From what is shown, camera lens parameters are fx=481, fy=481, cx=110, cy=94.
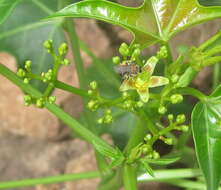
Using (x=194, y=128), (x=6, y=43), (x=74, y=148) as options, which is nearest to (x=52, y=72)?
(x=194, y=128)

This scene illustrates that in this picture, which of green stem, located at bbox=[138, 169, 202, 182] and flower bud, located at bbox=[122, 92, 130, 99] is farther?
green stem, located at bbox=[138, 169, 202, 182]

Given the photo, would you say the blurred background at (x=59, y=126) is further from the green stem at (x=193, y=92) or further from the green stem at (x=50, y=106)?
the green stem at (x=193, y=92)

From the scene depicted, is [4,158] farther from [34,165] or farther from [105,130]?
[105,130]

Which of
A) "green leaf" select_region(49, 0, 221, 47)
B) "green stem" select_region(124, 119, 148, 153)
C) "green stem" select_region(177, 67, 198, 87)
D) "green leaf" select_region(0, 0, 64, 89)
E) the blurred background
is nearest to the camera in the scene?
"green leaf" select_region(49, 0, 221, 47)

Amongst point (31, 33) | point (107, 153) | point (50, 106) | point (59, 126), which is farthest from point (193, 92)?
point (59, 126)

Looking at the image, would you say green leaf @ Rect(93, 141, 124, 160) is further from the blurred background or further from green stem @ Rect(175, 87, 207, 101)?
the blurred background

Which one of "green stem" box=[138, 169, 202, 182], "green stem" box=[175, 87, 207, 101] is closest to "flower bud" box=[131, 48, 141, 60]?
"green stem" box=[175, 87, 207, 101]

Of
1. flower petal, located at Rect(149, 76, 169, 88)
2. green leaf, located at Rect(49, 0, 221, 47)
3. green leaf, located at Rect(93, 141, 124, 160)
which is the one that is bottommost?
green leaf, located at Rect(93, 141, 124, 160)
